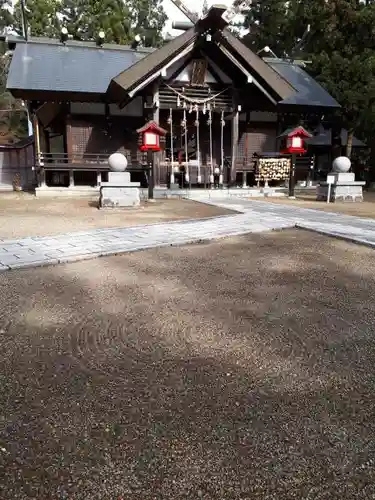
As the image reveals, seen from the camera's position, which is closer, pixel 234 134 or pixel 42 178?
pixel 234 134

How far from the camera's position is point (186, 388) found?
2.38 meters

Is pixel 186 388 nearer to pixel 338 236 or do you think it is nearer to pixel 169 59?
pixel 338 236

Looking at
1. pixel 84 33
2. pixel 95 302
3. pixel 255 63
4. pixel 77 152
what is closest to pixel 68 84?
pixel 77 152

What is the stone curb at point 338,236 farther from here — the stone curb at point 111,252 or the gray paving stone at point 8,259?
the gray paving stone at point 8,259

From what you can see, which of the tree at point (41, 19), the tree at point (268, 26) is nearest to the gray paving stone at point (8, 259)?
the tree at point (268, 26)

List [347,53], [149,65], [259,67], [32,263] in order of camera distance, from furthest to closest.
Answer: [347,53]
[259,67]
[149,65]
[32,263]

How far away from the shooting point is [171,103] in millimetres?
15930

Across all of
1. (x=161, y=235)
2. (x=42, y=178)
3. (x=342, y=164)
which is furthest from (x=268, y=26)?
(x=161, y=235)

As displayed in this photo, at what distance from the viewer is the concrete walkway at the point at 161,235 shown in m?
5.52

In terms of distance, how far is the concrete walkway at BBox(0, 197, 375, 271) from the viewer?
552 cm

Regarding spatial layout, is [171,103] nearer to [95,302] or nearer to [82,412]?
[95,302]

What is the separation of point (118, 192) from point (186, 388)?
9195 millimetres

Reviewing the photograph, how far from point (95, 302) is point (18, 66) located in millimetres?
17174

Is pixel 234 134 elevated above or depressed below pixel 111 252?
above
